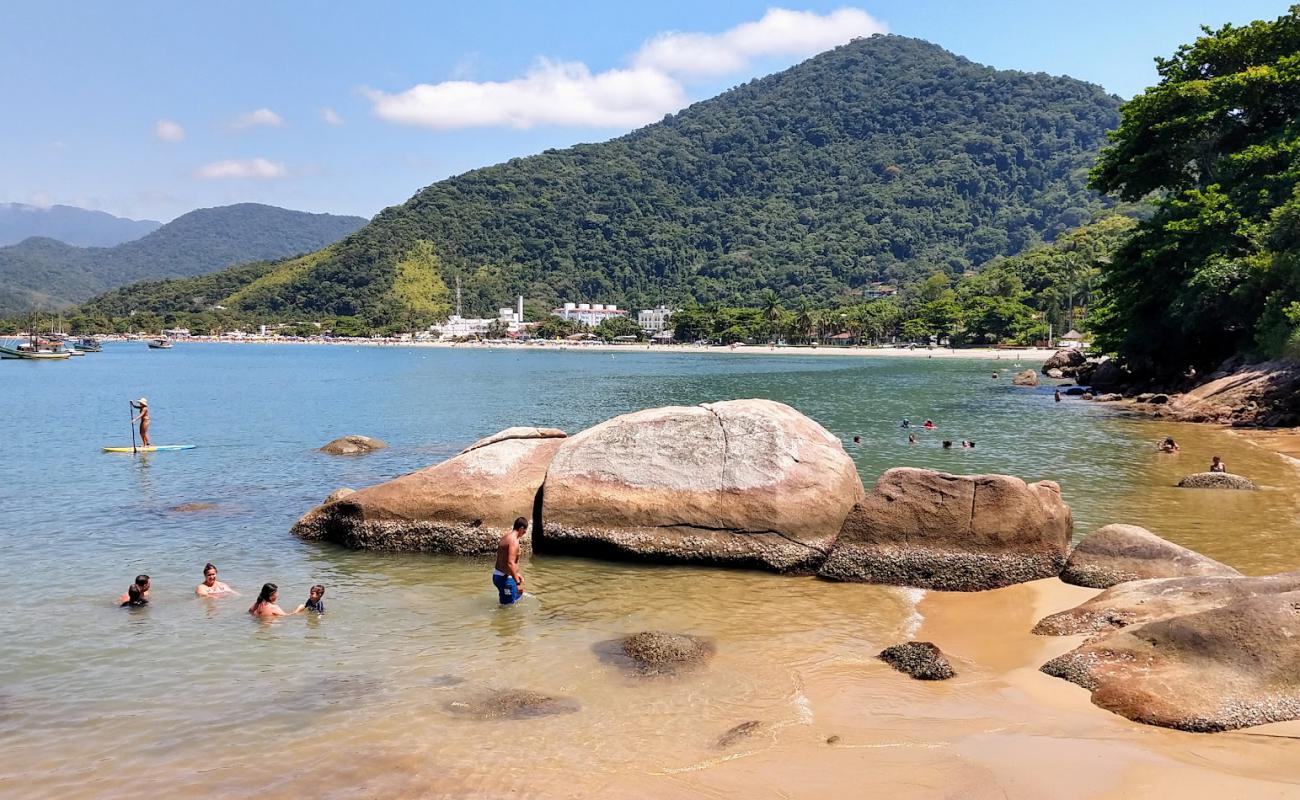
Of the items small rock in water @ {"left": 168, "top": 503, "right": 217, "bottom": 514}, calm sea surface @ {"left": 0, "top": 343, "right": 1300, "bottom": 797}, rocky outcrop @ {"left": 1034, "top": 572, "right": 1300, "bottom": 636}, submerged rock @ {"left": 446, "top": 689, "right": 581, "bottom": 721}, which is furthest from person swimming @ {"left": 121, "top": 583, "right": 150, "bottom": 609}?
rocky outcrop @ {"left": 1034, "top": 572, "right": 1300, "bottom": 636}

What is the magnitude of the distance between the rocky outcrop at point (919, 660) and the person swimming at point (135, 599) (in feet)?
36.6

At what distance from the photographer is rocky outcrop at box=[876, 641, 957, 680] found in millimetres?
10062

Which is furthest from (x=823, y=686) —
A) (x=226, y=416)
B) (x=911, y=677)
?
(x=226, y=416)

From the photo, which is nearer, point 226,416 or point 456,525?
point 456,525

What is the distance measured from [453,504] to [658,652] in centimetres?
648

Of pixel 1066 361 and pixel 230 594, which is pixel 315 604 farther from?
pixel 1066 361

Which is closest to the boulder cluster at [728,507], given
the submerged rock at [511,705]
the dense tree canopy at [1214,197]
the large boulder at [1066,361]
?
the submerged rock at [511,705]

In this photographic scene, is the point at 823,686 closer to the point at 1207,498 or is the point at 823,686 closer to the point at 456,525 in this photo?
the point at 456,525

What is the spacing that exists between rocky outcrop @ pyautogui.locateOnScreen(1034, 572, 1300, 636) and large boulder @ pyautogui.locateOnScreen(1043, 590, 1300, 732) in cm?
67

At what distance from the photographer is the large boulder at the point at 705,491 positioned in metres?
14.6

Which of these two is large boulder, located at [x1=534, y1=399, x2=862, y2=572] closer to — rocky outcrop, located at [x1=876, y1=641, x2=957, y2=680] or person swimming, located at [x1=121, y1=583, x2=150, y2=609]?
rocky outcrop, located at [x1=876, y1=641, x2=957, y2=680]

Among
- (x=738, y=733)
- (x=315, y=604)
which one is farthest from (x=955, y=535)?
(x=315, y=604)

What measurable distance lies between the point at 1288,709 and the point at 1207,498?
45.9ft

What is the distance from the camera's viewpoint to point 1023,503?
13.9m
